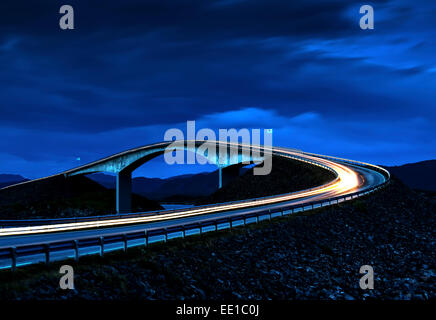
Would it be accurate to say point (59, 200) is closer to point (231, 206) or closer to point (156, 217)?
point (231, 206)

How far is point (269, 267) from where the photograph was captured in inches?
898

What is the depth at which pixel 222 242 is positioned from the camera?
24109 mm

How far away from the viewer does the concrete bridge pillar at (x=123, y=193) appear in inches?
4134

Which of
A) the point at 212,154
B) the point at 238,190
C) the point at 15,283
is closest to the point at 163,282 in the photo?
the point at 15,283

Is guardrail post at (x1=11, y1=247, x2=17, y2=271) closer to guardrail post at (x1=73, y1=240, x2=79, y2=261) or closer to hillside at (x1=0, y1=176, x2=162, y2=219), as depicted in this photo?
guardrail post at (x1=73, y1=240, x2=79, y2=261)

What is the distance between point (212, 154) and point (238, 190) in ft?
45.7

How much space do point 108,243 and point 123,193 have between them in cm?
9026

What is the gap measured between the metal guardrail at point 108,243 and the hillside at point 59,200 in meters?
63.4

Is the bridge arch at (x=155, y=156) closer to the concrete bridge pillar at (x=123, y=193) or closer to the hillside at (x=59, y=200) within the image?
the concrete bridge pillar at (x=123, y=193)

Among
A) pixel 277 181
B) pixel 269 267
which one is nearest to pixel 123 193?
pixel 277 181

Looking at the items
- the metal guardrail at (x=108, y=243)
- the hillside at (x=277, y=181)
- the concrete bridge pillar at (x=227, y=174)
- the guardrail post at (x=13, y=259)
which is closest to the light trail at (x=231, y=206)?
the hillside at (x=277, y=181)

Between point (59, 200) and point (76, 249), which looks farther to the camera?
point (59, 200)
